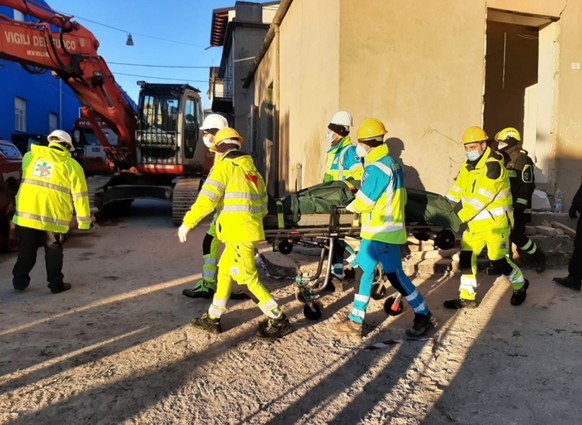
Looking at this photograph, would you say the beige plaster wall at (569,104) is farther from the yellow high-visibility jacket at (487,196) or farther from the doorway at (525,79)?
the yellow high-visibility jacket at (487,196)

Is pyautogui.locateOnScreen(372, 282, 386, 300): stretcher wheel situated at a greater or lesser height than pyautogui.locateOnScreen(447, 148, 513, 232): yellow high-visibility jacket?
lesser

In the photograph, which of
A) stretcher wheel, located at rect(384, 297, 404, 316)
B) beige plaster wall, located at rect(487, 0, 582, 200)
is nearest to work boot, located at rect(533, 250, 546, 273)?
beige plaster wall, located at rect(487, 0, 582, 200)

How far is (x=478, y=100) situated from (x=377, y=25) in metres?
1.90

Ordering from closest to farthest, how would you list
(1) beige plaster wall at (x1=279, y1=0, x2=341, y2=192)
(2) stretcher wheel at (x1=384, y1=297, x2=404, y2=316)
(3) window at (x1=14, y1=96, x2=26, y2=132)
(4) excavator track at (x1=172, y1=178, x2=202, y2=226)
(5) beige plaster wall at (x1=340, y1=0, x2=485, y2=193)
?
(2) stretcher wheel at (x1=384, y1=297, x2=404, y2=316) → (5) beige plaster wall at (x1=340, y1=0, x2=485, y2=193) → (1) beige plaster wall at (x1=279, y1=0, x2=341, y2=192) → (4) excavator track at (x1=172, y1=178, x2=202, y2=226) → (3) window at (x1=14, y1=96, x2=26, y2=132)

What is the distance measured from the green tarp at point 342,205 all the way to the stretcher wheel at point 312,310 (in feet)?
2.55

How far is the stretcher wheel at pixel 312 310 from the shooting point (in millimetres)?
4328

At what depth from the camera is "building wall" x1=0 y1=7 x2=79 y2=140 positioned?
19.4 meters

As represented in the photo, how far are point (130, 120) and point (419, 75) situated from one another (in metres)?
7.75

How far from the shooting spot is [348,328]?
393 centimetres

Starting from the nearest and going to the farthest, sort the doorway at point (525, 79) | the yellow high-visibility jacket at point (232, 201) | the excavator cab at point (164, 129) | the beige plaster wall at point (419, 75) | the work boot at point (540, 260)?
1. the yellow high-visibility jacket at point (232, 201)
2. the work boot at point (540, 260)
3. the beige plaster wall at point (419, 75)
4. the doorway at point (525, 79)
5. the excavator cab at point (164, 129)

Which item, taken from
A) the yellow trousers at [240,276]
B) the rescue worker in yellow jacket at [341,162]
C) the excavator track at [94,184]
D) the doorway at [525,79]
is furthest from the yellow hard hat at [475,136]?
the excavator track at [94,184]

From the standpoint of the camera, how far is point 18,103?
21.2 meters

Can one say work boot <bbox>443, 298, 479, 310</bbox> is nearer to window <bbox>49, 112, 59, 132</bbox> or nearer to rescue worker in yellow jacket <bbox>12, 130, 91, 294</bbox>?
rescue worker in yellow jacket <bbox>12, 130, 91, 294</bbox>

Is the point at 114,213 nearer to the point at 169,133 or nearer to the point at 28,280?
the point at 169,133
